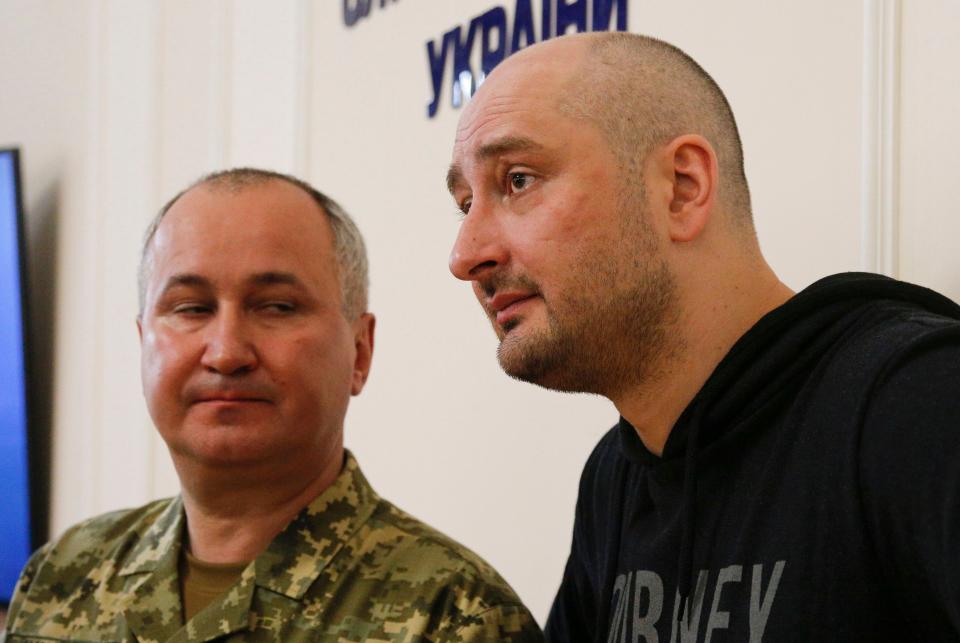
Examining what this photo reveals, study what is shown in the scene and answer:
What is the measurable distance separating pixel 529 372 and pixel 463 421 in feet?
3.03

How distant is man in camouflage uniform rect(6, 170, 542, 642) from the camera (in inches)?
60.6

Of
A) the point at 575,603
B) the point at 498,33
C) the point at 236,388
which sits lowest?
the point at 575,603

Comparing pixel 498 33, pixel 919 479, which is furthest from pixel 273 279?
pixel 919 479

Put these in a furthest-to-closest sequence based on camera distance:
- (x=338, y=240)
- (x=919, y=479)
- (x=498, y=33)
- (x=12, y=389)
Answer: (x=12, y=389) → (x=498, y=33) → (x=338, y=240) → (x=919, y=479)

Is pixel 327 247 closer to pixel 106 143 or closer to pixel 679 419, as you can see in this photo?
pixel 679 419

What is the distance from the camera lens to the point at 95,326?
3.21 m

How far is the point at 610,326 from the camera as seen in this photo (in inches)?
49.4

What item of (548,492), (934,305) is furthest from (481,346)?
(934,305)

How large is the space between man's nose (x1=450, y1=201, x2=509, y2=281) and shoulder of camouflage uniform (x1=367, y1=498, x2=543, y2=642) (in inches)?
16.8

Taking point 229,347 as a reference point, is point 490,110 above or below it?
above

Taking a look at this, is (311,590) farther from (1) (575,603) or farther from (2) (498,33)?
(2) (498,33)

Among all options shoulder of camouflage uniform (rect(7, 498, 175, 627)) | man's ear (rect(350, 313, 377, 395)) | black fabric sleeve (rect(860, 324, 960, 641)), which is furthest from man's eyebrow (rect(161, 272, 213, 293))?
black fabric sleeve (rect(860, 324, 960, 641))

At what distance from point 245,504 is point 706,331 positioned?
753 millimetres

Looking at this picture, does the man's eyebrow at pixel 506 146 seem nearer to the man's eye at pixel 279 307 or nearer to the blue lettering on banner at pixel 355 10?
the man's eye at pixel 279 307
